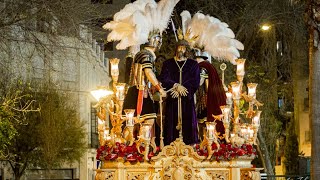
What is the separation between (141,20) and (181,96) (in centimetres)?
195

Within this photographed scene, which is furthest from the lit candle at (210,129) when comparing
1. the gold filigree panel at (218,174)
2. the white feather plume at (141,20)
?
the white feather plume at (141,20)

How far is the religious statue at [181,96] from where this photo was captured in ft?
62.3

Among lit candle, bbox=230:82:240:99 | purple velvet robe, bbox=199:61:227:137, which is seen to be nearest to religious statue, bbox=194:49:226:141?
purple velvet robe, bbox=199:61:227:137

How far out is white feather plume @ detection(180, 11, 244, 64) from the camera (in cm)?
2020

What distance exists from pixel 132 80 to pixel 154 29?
123cm

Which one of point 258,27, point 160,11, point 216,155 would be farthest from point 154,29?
point 258,27

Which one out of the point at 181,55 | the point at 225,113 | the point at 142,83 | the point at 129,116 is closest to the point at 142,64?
the point at 142,83

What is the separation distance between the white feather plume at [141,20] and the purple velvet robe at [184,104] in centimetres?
96

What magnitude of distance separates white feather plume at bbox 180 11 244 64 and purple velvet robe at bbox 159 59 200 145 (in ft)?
4.16

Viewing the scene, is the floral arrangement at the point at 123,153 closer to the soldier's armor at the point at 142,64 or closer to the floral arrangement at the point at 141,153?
the floral arrangement at the point at 141,153

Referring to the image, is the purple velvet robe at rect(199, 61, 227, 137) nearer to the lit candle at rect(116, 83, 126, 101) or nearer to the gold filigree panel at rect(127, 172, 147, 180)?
the lit candle at rect(116, 83, 126, 101)

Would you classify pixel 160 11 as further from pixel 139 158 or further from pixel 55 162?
pixel 55 162

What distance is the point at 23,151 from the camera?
40.3 m

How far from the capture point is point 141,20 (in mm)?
19562
